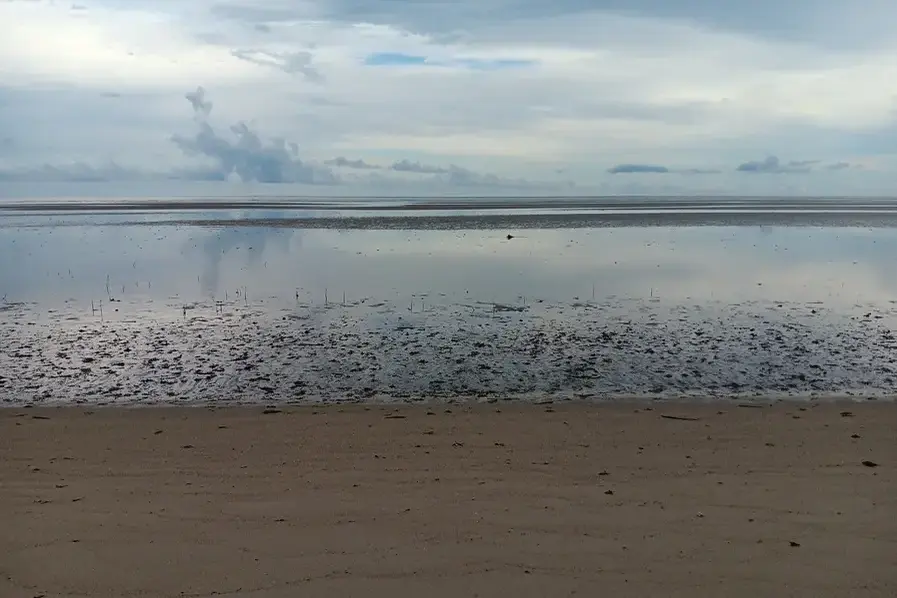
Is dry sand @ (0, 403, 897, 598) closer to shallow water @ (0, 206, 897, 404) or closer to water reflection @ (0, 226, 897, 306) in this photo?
shallow water @ (0, 206, 897, 404)

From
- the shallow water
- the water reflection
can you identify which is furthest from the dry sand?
the water reflection

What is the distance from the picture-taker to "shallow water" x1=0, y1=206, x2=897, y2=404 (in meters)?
11.6

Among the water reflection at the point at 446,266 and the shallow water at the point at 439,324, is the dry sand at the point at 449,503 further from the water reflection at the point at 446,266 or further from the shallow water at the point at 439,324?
the water reflection at the point at 446,266

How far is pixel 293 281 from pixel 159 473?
1498cm

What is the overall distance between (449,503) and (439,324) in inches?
364

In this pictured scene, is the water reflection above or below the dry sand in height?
above

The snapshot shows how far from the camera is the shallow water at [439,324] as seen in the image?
1163 centimetres

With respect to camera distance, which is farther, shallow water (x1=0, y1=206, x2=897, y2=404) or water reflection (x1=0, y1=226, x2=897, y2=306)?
water reflection (x1=0, y1=226, x2=897, y2=306)

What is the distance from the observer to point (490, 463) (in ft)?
26.2

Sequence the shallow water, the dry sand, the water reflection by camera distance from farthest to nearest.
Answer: the water reflection < the shallow water < the dry sand

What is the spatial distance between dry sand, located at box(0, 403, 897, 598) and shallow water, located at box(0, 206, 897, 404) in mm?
1648

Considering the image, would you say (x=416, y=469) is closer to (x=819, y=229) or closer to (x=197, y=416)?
(x=197, y=416)

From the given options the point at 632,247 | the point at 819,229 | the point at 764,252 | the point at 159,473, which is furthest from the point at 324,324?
the point at 819,229

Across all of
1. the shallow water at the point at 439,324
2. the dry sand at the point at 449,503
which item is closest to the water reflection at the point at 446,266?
the shallow water at the point at 439,324
